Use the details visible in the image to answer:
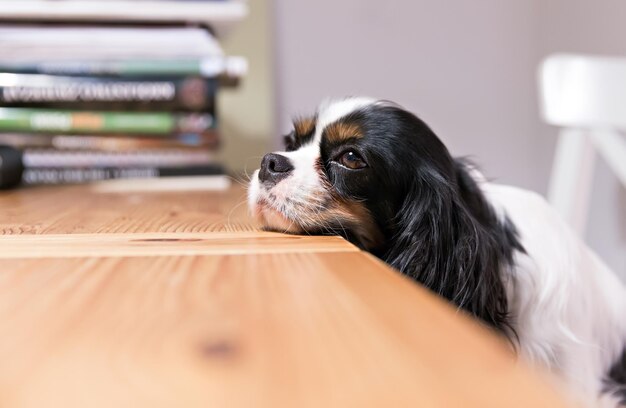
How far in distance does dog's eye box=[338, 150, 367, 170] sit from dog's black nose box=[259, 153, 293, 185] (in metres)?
0.06

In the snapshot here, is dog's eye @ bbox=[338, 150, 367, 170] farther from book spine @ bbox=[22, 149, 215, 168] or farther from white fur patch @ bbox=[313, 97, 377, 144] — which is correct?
book spine @ bbox=[22, 149, 215, 168]

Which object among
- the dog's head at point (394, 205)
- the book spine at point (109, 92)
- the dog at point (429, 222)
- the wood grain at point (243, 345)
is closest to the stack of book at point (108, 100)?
the book spine at point (109, 92)

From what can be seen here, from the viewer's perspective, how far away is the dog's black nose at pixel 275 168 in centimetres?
83

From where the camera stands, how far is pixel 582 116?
124cm

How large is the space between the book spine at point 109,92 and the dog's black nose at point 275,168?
0.56 m

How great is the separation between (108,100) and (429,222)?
804 millimetres

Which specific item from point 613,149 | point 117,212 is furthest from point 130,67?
point 613,149

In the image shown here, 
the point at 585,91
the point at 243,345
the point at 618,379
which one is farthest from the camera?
the point at 585,91

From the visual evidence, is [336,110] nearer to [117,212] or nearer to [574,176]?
[117,212]

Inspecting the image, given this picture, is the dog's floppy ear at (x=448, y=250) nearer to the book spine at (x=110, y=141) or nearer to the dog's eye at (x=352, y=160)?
the dog's eye at (x=352, y=160)

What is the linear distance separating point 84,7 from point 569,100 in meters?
0.91

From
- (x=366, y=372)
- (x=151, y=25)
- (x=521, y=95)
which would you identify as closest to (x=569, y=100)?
(x=521, y=95)

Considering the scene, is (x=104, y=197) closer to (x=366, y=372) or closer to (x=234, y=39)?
(x=234, y=39)

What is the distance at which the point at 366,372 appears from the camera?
239 millimetres
